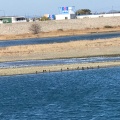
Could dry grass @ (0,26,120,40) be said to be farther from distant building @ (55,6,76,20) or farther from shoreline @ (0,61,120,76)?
shoreline @ (0,61,120,76)

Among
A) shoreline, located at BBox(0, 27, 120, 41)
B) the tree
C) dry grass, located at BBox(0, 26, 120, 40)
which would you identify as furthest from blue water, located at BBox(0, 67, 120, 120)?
the tree

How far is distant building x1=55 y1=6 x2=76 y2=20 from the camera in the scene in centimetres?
16844

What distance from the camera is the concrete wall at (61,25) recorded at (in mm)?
139500

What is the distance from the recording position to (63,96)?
101ft

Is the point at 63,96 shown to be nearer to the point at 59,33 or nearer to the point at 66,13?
the point at 59,33

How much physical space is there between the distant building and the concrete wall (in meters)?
25.9

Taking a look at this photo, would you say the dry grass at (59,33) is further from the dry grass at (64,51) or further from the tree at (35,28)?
the dry grass at (64,51)

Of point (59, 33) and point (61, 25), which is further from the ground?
point (61, 25)

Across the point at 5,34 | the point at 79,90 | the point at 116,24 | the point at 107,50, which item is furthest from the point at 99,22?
the point at 79,90

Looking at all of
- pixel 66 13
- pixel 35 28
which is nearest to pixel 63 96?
pixel 35 28

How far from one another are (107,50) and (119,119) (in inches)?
1509

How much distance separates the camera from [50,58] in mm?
55938

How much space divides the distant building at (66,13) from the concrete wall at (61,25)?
85.0 feet

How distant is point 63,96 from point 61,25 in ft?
361
